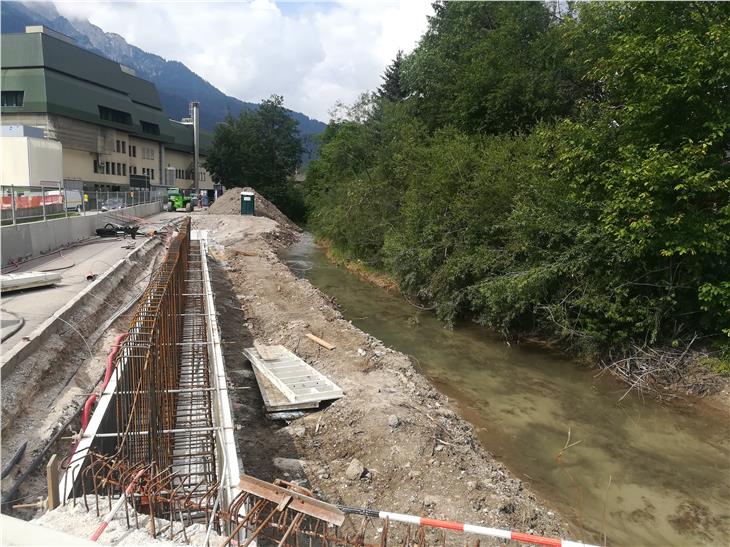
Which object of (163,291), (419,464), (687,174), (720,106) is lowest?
(419,464)

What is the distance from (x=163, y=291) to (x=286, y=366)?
3.15m

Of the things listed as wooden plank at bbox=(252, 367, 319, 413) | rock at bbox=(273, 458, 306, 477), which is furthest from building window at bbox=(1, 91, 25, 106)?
rock at bbox=(273, 458, 306, 477)

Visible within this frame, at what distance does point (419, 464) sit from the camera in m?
6.94

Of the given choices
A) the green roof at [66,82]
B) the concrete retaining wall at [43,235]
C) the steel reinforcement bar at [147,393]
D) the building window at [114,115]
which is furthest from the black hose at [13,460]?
the building window at [114,115]

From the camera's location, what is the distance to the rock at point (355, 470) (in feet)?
22.1

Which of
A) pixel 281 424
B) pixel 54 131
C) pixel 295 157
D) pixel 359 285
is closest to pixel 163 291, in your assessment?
pixel 281 424

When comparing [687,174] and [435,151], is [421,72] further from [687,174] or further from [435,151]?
[687,174]

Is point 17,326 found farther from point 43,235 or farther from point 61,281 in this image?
point 43,235

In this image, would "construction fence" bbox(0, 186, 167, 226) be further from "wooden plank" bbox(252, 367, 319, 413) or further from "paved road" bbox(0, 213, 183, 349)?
"wooden plank" bbox(252, 367, 319, 413)

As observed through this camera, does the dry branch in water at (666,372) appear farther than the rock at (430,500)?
Yes

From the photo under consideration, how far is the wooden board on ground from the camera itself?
8.66m

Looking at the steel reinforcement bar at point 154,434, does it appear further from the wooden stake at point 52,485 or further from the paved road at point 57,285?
the paved road at point 57,285

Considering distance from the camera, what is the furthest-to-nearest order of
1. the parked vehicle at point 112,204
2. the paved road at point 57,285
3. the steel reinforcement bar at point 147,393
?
1. the parked vehicle at point 112,204
2. the paved road at point 57,285
3. the steel reinforcement bar at point 147,393

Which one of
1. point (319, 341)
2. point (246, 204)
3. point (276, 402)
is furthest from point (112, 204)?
point (276, 402)
